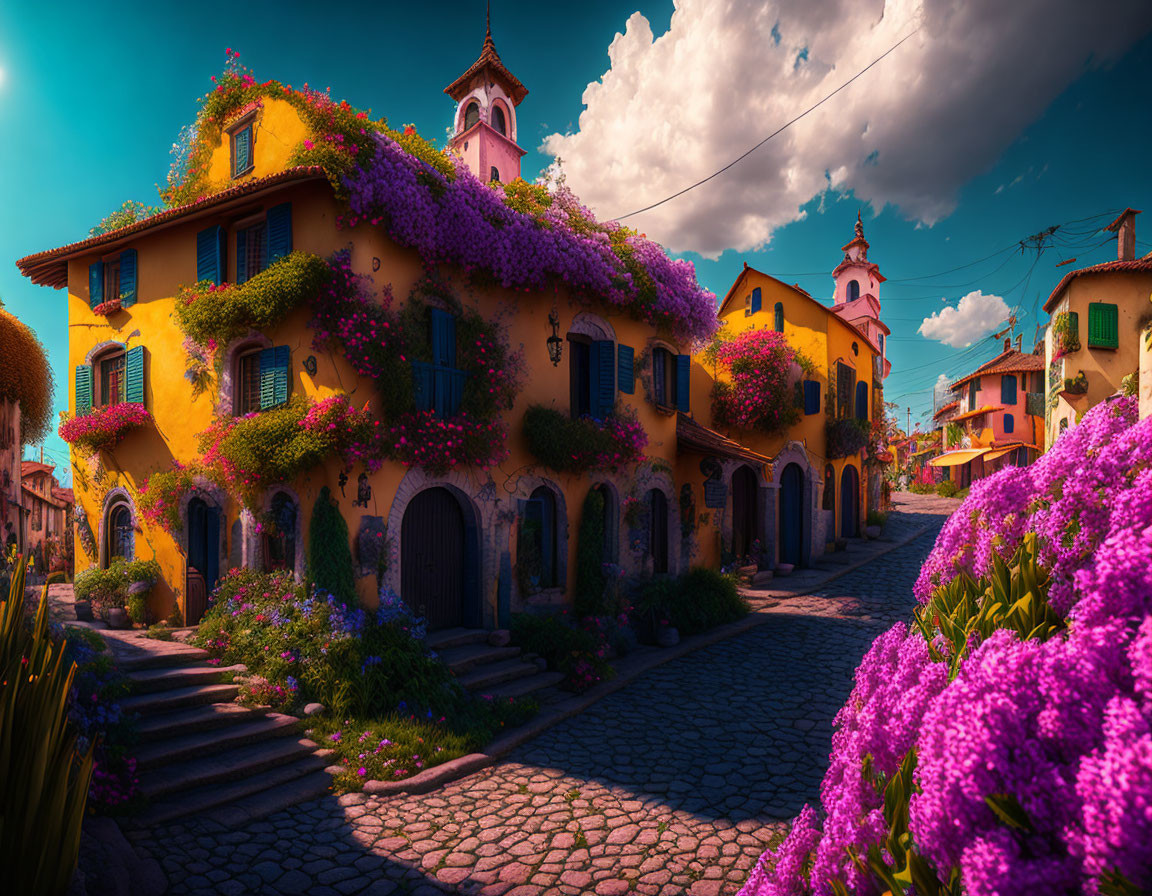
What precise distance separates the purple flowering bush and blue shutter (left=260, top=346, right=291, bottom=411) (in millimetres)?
8450

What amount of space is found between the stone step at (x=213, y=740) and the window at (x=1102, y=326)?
63.5 feet

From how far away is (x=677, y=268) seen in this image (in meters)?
13.6

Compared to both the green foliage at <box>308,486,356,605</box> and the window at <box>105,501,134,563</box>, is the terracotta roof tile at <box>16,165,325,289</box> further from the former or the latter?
the window at <box>105,501,134,563</box>

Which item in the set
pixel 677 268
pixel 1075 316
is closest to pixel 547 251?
pixel 677 268

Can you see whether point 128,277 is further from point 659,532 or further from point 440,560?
point 659,532

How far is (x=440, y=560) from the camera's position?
32.5ft

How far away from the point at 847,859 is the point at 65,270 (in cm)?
1644

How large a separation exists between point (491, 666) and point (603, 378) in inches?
229

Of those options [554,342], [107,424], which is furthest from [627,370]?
[107,424]

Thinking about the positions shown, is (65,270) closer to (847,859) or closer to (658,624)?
(658,624)

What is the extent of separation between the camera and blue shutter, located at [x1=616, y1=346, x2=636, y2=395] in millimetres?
12727

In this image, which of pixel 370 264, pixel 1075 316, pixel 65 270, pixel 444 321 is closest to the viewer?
pixel 370 264

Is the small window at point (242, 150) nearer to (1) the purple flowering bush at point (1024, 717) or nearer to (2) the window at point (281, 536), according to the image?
(2) the window at point (281, 536)

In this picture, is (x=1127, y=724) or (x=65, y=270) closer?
(x=1127, y=724)
